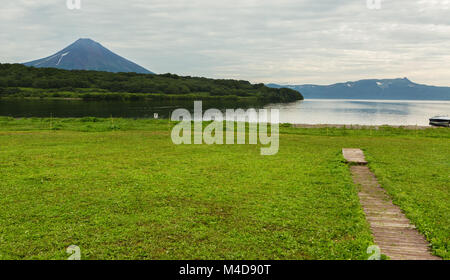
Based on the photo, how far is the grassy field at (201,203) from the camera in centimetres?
897

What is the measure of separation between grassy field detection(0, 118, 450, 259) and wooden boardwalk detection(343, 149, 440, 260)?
1.10 ft

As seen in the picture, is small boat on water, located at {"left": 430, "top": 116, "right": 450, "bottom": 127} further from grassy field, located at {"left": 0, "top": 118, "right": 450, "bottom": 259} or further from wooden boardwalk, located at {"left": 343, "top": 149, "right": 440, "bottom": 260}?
wooden boardwalk, located at {"left": 343, "top": 149, "right": 440, "bottom": 260}

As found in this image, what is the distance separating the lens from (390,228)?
10.2 m

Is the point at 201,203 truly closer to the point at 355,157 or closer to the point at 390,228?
the point at 390,228

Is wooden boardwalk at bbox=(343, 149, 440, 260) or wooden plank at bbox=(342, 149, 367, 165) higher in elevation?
wooden plank at bbox=(342, 149, 367, 165)

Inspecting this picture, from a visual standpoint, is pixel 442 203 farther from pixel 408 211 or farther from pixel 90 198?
pixel 90 198

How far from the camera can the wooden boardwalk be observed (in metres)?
8.65

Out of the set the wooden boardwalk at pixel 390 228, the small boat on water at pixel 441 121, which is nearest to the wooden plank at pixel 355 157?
the wooden boardwalk at pixel 390 228

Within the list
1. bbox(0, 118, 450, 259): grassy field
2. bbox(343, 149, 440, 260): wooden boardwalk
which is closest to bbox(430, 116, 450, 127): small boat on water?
bbox(0, 118, 450, 259): grassy field

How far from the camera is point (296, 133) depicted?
42.3 meters

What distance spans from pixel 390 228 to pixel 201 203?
7.26 m

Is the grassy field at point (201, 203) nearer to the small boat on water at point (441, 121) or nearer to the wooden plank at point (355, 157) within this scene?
the wooden plank at point (355, 157)

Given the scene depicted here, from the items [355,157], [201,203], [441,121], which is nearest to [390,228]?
[201,203]

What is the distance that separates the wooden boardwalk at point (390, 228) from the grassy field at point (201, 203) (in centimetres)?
34
